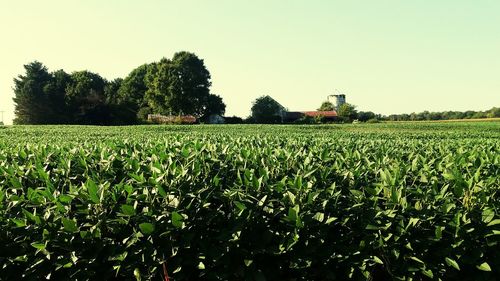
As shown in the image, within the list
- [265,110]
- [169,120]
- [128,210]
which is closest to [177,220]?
[128,210]

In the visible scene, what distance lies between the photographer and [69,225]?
3.31m

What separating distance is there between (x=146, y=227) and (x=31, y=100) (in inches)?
3420

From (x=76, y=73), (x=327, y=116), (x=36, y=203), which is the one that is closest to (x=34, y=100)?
(x=76, y=73)

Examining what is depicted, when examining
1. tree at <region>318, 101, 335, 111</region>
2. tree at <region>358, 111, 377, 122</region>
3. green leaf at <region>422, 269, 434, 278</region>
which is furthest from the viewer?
tree at <region>318, 101, 335, 111</region>

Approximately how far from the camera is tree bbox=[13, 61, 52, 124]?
78.3 m

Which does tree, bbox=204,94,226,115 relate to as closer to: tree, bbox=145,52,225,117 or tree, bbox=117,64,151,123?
tree, bbox=145,52,225,117

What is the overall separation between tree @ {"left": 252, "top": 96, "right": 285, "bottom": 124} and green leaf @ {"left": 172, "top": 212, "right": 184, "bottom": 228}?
287 ft

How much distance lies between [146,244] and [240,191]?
930 mm

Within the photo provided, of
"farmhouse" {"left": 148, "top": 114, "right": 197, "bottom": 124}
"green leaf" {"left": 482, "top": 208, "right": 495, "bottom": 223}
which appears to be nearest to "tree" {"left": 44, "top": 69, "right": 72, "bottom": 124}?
"farmhouse" {"left": 148, "top": 114, "right": 197, "bottom": 124}

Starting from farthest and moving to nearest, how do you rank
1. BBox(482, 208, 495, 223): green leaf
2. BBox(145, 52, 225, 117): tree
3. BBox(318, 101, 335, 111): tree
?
BBox(318, 101, 335, 111): tree → BBox(145, 52, 225, 117): tree → BBox(482, 208, 495, 223): green leaf

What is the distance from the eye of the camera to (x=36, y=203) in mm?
3678

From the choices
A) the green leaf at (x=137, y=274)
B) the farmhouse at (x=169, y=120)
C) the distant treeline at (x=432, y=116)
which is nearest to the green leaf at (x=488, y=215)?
the green leaf at (x=137, y=274)

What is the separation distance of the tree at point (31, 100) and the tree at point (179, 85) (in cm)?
2000

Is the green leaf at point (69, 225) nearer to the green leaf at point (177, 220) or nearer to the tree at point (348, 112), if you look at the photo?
the green leaf at point (177, 220)
